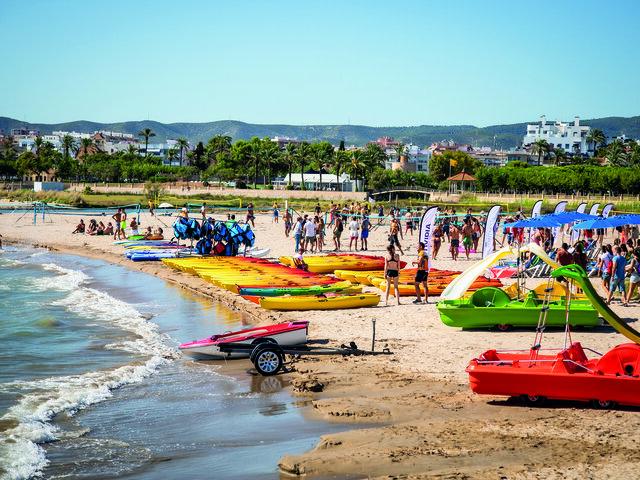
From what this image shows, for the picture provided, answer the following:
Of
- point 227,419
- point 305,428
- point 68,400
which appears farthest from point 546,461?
point 68,400

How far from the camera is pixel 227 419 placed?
356 inches

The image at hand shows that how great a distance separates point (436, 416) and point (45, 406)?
6.00m

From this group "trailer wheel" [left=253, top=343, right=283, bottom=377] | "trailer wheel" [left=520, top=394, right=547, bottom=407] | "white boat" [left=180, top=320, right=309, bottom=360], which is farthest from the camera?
"white boat" [left=180, top=320, right=309, bottom=360]

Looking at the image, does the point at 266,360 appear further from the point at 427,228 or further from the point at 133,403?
the point at 427,228

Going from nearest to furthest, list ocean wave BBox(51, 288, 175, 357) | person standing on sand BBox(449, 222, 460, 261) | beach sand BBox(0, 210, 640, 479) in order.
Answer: beach sand BBox(0, 210, 640, 479) → ocean wave BBox(51, 288, 175, 357) → person standing on sand BBox(449, 222, 460, 261)

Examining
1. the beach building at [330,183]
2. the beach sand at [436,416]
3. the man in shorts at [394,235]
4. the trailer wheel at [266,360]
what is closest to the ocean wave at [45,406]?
the trailer wheel at [266,360]

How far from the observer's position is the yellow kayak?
16.0 meters

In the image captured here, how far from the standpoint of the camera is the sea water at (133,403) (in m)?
7.62

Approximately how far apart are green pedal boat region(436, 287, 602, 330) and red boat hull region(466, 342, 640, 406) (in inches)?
157

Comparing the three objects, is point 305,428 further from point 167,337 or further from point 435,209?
point 435,209

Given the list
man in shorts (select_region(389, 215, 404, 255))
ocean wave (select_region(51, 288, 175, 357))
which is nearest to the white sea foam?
ocean wave (select_region(51, 288, 175, 357))

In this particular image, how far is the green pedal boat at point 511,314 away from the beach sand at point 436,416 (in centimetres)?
23

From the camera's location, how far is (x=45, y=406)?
9734mm

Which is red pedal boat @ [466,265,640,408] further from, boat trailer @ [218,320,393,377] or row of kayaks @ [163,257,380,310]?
row of kayaks @ [163,257,380,310]
